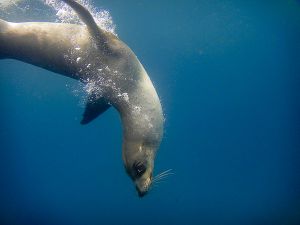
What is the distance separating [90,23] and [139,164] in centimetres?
186

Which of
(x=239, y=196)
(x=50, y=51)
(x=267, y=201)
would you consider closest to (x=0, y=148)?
(x=239, y=196)

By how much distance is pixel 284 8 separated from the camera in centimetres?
1980

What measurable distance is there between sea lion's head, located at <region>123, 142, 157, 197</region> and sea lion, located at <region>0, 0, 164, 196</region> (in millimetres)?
15

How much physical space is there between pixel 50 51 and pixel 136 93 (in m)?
1.29

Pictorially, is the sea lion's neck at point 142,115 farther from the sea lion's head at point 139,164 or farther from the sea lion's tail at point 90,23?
the sea lion's tail at point 90,23

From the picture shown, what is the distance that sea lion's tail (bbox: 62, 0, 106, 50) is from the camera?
14.0ft

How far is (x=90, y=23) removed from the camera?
14.8ft

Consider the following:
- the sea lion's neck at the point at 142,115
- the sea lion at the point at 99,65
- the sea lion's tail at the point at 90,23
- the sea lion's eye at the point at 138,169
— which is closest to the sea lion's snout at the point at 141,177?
the sea lion's eye at the point at 138,169

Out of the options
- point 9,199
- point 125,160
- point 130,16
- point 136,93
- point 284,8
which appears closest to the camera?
point 125,160

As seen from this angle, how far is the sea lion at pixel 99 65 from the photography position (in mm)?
4258

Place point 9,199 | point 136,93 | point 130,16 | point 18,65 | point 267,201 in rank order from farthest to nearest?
point 18,65 < point 9,199 < point 267,201 < point 130,16 < point 136,93

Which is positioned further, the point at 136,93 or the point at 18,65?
the point at 18,65

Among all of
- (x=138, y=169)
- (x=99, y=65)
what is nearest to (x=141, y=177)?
(x=138, y=169)

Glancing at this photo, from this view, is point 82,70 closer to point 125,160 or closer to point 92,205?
point 125,160
